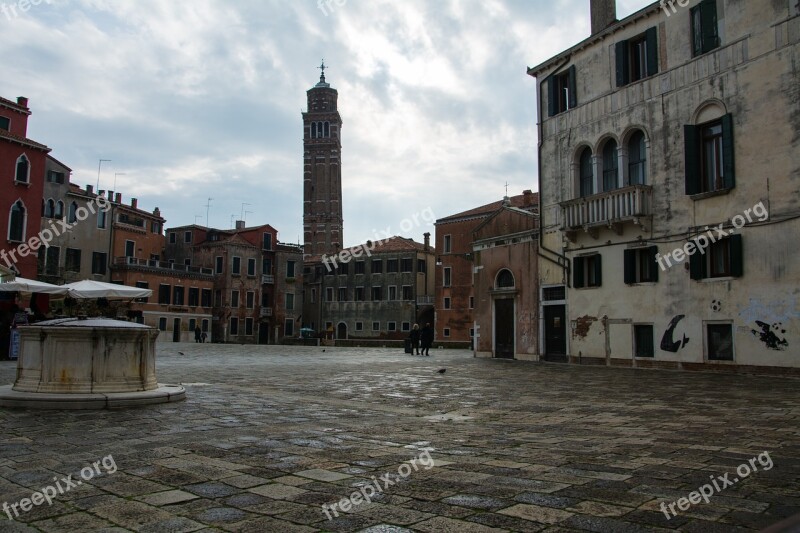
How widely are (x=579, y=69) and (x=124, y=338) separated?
1880cm

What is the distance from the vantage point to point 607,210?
66.7ft

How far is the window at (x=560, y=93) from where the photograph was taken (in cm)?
2275

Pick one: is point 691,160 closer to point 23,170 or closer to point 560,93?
point 560,93

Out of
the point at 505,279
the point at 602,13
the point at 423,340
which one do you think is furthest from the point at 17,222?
the point at 602,13

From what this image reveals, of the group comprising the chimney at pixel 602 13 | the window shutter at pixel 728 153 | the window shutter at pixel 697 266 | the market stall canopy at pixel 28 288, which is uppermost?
the chimney at pixel 602 13

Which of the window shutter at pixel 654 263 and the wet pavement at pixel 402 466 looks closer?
the wet pavement at pixel 402 466

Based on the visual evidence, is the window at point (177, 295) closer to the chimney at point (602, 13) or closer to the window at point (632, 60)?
the chimney at point (602, 13)

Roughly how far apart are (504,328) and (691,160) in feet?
32.9

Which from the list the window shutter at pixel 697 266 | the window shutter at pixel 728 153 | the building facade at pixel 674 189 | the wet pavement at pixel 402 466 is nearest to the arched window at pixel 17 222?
the building facade at pixel 674 189

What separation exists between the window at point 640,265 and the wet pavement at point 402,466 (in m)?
9.66

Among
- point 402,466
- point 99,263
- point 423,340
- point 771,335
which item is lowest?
point 402,466

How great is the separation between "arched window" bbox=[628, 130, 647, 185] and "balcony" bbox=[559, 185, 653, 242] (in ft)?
2.41

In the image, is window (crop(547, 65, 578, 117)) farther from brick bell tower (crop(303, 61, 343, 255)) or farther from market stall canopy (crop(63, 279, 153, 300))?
brick bell tower (crop(303, 61, 343, 255))

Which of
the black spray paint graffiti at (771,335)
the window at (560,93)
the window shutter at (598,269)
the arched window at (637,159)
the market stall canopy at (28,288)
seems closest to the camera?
the black spray paint graffiti at (771,335)
